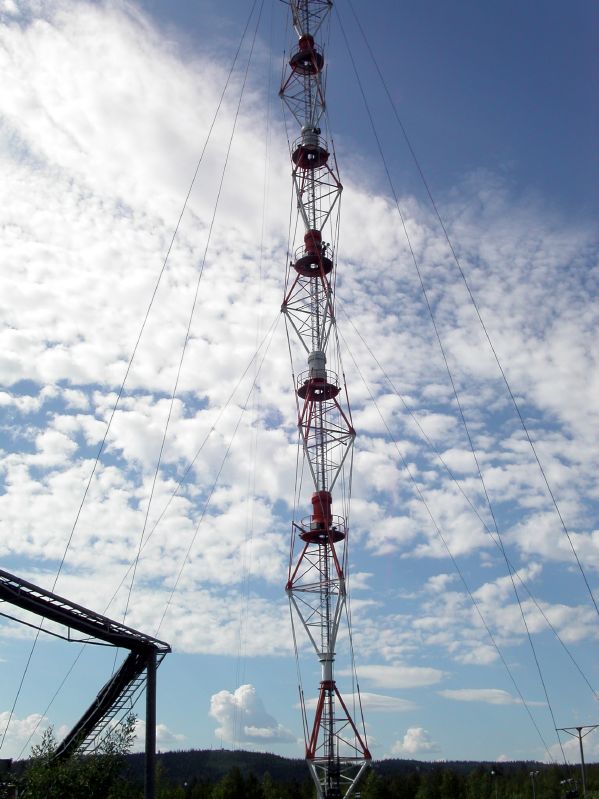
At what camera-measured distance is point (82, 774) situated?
38.9m

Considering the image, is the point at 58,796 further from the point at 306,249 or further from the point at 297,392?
the point at 306,249

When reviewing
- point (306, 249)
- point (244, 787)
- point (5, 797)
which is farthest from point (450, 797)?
point (306, 249)

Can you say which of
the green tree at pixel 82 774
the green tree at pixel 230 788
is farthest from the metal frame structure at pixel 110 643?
the green tree at pixel 230 788

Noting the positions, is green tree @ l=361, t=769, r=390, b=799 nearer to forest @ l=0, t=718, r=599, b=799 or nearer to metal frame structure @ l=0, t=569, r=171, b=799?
forest @ l=0, t=718, r=599, b=799

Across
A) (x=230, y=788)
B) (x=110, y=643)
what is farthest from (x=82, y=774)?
(x=230, y=788)

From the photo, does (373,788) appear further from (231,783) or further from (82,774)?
(82,774)

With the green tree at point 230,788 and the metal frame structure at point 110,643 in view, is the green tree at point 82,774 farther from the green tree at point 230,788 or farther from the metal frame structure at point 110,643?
the green tree at point 230,788

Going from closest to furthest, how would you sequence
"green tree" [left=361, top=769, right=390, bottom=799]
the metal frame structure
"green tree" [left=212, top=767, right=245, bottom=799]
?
the metal frame structure
"green tree" [left=212, top=767, right=245, bottom=799]
"green tree" [left=361, top=769, right=390, bottom=799]

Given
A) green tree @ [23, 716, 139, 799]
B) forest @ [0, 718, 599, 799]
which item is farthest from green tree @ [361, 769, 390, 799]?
green tree @ [23, 716, 139, 799]

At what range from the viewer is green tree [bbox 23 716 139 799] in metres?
38.2

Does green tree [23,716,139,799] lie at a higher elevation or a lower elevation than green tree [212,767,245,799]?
lower

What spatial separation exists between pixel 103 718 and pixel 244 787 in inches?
2639

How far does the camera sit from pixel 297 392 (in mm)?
44406

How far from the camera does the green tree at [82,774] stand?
38.2 m
